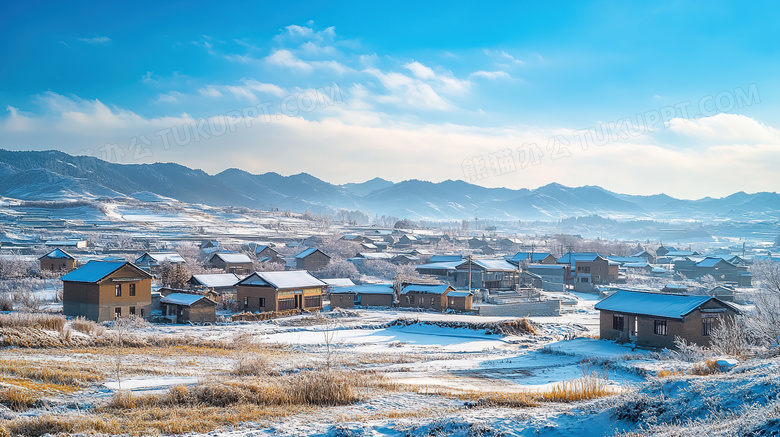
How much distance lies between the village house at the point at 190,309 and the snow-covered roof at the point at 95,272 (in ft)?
10.1

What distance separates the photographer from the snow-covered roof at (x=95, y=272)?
123 ft

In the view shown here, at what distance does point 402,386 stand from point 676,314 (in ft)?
66.7

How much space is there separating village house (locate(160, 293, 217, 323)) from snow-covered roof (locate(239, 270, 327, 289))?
16.0 ft

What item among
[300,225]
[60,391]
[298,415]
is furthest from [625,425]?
[300,225]

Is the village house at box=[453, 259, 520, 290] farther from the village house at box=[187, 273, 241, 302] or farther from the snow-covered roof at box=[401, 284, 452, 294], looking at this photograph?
the village house at box=[187, 273, 241, 302]

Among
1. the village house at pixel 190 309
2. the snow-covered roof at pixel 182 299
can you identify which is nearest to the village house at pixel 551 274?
the village house at pixel 190 309

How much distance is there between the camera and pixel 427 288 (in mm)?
48094

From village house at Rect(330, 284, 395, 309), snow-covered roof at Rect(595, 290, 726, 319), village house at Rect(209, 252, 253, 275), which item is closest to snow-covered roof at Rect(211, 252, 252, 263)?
village house at Rect(209, 252, 253, 275)

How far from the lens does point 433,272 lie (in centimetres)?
6469

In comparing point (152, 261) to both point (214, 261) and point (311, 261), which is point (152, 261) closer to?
point (214, 261)

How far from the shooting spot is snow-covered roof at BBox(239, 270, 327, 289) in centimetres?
4291

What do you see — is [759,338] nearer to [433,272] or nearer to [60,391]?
[60,391]

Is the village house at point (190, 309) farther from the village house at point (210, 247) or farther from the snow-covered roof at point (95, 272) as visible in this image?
the village house at point (210, 247)

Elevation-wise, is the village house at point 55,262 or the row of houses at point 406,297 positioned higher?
the village house at point 55,262
